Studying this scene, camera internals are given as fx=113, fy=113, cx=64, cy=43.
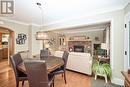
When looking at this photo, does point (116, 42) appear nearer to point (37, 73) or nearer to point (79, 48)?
point (37, 73)

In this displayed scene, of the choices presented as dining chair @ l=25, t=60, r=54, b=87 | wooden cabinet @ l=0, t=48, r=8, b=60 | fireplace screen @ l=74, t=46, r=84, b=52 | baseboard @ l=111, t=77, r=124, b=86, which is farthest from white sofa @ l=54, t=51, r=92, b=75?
wooden cabinet @ l=0, t=48, r=8, b=60

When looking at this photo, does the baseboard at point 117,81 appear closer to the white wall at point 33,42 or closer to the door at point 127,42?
the door at point 127,42

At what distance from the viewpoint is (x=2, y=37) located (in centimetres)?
922

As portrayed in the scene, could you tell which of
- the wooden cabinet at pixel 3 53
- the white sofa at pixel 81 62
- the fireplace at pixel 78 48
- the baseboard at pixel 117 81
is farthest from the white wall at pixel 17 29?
the fireplace at pixel 78 48

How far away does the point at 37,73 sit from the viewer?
225 centimetres

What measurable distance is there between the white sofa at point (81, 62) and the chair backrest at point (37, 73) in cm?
243

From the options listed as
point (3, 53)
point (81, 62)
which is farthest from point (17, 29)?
point (81, 62)

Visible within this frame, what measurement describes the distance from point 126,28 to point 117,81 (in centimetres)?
167

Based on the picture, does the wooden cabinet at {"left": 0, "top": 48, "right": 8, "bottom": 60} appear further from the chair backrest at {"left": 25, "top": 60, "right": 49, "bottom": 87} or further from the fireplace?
the chair backrest at {"left": 25, "top": 60, "right": 49, "bottom": 87}

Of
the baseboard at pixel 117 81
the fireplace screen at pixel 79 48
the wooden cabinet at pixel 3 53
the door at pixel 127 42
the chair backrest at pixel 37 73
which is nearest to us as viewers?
the chair backrest at pixel 37 73

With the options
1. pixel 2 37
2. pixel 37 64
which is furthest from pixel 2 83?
pixel 2 37

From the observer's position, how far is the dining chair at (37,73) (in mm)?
2189

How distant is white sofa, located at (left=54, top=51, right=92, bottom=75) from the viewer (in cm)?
435

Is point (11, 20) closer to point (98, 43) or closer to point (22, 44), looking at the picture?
point (22, 44)
